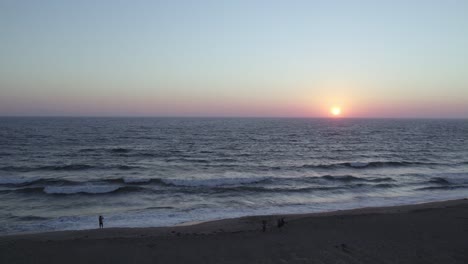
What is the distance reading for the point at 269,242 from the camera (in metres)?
12.8

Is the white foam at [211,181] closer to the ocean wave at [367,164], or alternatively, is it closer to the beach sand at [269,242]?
the beach sand at [269,242]

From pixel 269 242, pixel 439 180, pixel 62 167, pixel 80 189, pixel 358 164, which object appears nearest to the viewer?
pixel 269 242

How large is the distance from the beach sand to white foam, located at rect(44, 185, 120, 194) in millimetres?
9192

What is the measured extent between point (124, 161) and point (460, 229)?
31.1 m

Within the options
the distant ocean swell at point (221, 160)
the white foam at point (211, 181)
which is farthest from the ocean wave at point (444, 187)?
the white foam at point (211, 181)

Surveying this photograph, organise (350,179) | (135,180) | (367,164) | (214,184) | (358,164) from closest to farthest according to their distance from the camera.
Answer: (214,184), (135,180), (350,179), (358,164), (367,164)

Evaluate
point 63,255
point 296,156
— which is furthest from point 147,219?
point 296,156

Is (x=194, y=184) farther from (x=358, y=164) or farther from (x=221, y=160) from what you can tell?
(x=358, y=164)

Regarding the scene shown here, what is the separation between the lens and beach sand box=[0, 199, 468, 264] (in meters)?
11.2

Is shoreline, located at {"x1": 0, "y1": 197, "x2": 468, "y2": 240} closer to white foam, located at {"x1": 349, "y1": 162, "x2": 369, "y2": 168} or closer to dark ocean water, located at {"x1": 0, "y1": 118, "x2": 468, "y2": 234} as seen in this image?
dark ocean water, located at {"x1": 0, "y1": 118, "x2": 468, "y2": 234}

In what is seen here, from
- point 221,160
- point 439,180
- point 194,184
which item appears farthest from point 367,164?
point 194,184

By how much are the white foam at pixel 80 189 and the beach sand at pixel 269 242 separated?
30.2ft

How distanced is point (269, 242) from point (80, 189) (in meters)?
16.7

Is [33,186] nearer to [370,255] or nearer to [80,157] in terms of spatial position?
[80,157]
